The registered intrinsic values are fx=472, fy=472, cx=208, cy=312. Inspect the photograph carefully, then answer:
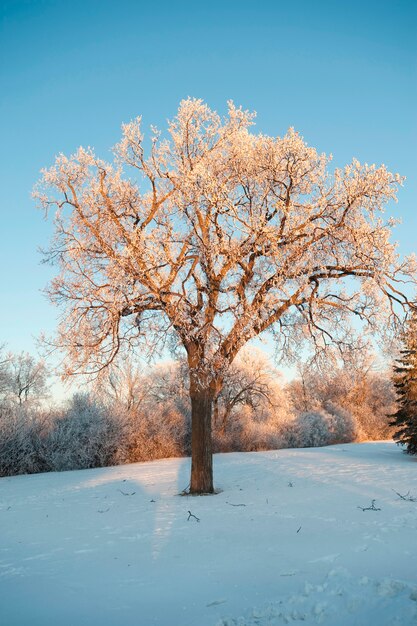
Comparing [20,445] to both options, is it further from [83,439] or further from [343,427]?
[343,427]

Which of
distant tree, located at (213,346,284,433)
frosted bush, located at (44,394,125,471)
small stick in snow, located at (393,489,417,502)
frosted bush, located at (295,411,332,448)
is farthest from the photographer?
distant tree, located at (213,346,284,433)

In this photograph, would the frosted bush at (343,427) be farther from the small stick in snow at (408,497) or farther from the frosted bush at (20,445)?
the small stick in snow at (408,497)

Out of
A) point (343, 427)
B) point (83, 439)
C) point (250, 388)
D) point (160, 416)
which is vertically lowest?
point (83, 439)

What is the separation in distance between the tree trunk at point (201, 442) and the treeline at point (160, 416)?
6.78 feet

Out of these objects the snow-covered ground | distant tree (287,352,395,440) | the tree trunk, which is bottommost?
the snow-covered ground

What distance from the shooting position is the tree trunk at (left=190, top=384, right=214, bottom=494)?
466 inches

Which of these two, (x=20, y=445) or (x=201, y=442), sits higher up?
(x=20, y=445)

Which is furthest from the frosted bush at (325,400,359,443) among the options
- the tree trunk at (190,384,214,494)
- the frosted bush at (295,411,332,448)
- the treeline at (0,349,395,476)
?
the tree trunk at (190,384,214,494)

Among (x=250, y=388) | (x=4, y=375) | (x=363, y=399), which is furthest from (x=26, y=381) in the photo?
(x=363, y=399)

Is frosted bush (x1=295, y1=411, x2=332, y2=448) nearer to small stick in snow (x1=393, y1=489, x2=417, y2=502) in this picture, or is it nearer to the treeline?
the treeline

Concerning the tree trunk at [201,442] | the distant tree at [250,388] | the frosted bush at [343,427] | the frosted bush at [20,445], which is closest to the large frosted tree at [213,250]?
the tree trunk at [201,442]

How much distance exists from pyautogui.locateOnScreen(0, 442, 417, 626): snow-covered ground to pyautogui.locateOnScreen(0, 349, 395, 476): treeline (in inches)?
136

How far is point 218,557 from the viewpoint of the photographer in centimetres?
614

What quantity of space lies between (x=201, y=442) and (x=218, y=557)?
5.82m
